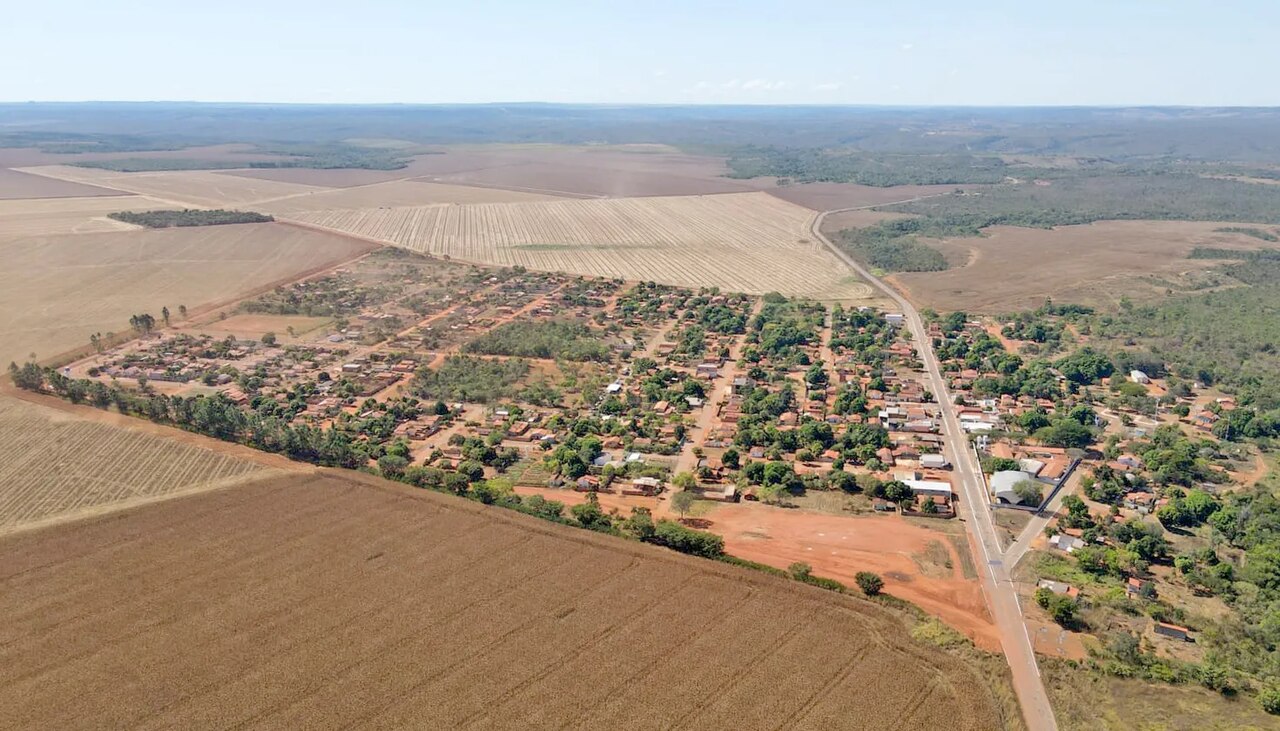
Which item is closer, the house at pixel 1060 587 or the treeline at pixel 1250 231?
the house at pixel 1060 587

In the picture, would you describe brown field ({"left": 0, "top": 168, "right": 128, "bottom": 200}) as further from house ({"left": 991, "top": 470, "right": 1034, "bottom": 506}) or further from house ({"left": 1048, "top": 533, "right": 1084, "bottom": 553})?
house ({"left": 1048, "top": 533, "right": 1084, "bottom": 553})

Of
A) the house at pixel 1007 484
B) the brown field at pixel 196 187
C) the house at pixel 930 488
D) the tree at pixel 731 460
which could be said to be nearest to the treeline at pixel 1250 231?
the house at pixel 1007 484

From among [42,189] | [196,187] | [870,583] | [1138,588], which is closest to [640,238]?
[870,583]

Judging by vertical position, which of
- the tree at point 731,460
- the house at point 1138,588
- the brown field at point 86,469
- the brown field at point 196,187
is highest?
the brown field at point 196,187

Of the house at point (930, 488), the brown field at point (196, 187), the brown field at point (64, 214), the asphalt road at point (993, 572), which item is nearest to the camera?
the asphalt road at point (993, 572)

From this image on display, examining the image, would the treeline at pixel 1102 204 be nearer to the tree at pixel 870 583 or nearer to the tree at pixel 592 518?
the tree at pixel 592 518

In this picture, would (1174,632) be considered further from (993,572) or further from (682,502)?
(682,502)

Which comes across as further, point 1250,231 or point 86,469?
point 1250,231
